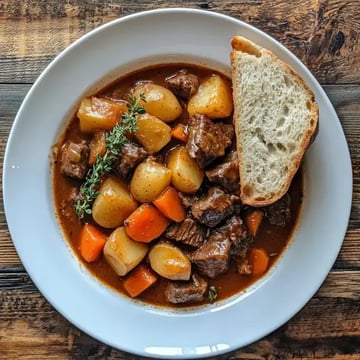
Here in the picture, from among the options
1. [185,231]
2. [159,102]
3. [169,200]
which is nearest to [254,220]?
[185,231]

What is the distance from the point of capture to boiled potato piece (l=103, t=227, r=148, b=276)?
357 cm

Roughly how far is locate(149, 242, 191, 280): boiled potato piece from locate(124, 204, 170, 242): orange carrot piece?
9 centimetres

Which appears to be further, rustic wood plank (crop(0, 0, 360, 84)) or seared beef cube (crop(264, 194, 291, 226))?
rustic wood plank (crop(0, 0, 360, 84))

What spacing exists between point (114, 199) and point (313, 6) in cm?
157

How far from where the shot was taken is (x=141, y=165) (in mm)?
3545

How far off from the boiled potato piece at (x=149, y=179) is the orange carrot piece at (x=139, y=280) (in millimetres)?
405

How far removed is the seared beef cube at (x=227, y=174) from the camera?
3.56 metres

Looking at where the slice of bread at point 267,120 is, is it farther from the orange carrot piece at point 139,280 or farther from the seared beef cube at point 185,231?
the orange carrot piece at point 139,280

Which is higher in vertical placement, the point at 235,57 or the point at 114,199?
the point at 235,57

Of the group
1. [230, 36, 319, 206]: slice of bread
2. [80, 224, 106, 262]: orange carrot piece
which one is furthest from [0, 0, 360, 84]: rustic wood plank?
[80, 224, 106, 262]: orange carrot piece

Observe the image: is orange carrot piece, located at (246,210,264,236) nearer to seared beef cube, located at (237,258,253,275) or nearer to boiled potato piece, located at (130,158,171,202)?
seared beef cube, located at (237,258,253,275)

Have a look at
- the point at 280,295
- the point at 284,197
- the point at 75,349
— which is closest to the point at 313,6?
the point at 284,197

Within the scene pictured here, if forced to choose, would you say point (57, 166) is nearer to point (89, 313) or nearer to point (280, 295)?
point (89, 313)

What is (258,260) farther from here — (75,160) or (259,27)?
(259,27)
